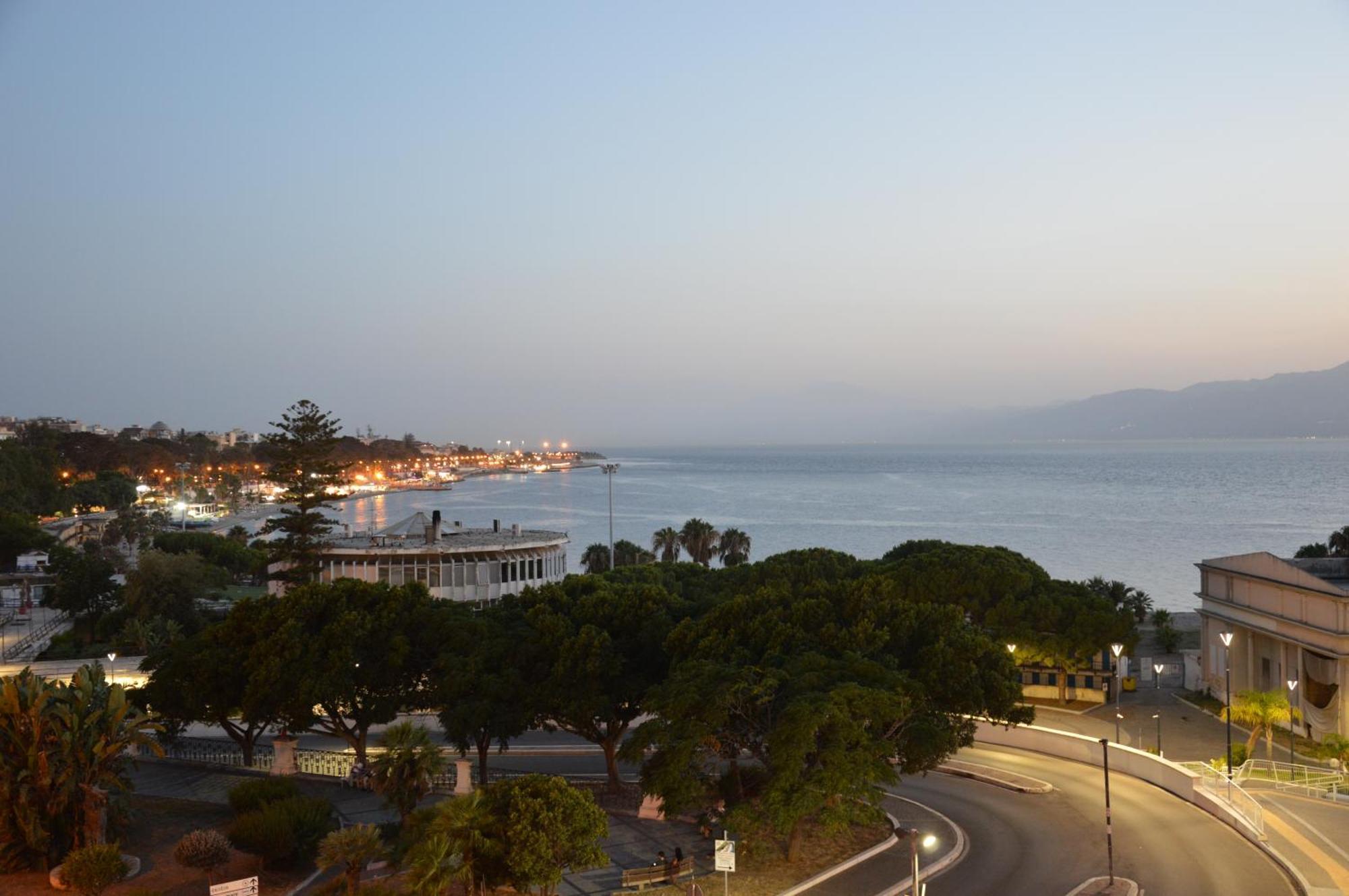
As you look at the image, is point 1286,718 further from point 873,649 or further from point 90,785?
point 90,785

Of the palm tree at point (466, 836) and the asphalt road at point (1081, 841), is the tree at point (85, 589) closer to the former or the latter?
the palm tree at point (466, 836)

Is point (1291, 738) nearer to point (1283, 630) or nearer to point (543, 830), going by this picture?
point (1283, 630)

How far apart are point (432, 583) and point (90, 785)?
26380 mm

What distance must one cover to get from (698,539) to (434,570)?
32.7 meters

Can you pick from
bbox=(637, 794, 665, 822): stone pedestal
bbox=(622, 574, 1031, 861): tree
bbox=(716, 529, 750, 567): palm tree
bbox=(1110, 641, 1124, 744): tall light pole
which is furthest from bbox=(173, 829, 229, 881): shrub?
bbox=(716, 529, 750, 567): palm tree

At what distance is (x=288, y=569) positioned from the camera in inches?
1989

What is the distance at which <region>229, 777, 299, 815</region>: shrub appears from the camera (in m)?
23.3

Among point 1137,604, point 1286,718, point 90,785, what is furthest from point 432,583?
point 1137,604

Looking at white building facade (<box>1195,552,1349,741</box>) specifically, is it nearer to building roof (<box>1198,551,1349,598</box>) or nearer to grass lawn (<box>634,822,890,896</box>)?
building roof (<box>1198,551,1349,598</box>)

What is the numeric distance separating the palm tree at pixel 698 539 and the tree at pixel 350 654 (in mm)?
46646

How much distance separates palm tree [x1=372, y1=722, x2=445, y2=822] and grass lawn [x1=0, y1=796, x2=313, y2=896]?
2.83m

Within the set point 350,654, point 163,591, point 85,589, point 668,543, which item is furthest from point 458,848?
point 668,543

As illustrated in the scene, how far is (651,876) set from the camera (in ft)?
69.8

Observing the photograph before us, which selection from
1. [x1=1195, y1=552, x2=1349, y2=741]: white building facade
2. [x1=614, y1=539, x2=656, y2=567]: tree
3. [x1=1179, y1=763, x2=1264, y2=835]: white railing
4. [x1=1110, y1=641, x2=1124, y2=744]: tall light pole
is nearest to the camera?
[x1=1179, y1=763, x2=1264, y2=835]: white railing
